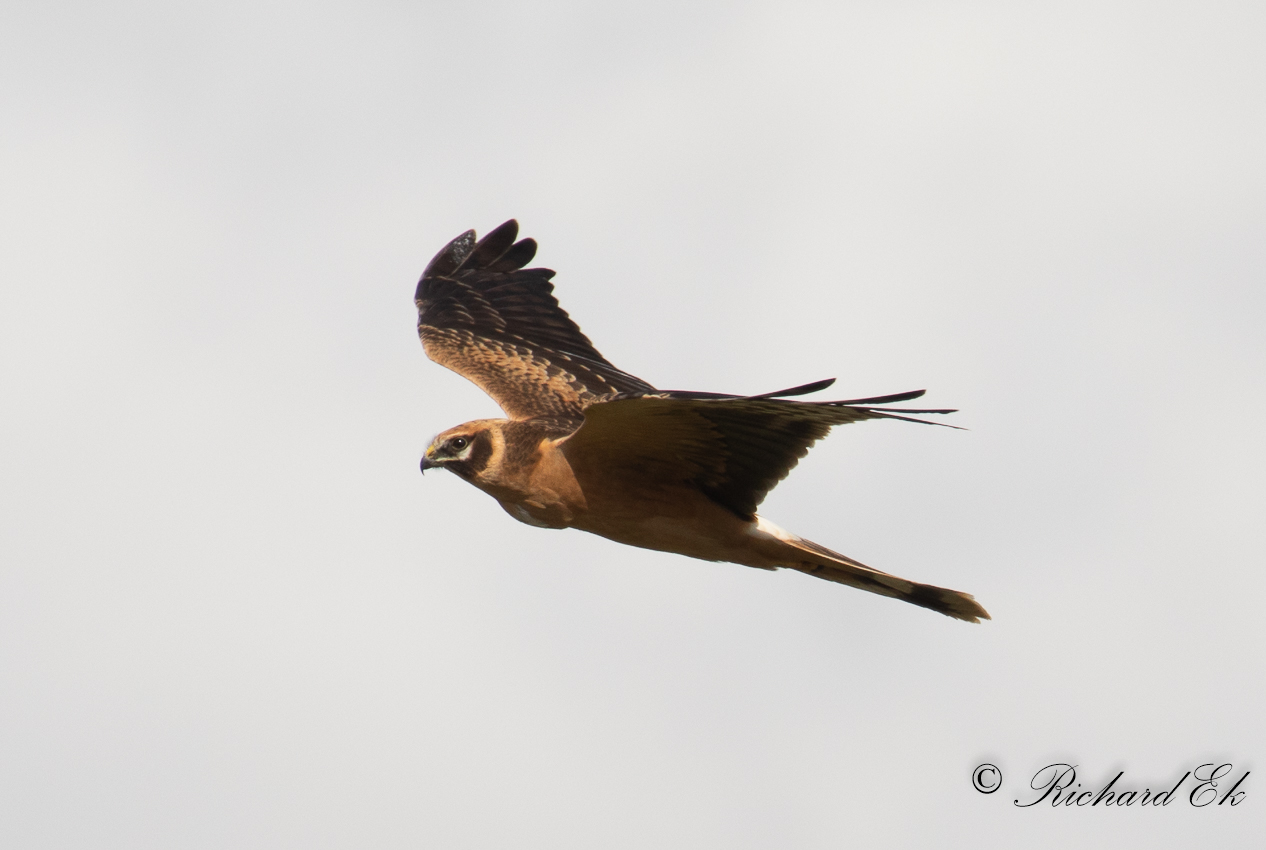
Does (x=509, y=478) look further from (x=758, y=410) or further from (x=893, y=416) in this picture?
(x=893, y=416)

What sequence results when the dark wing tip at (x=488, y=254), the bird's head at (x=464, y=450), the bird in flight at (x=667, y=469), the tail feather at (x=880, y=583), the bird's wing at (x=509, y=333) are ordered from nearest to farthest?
the bird in flight at (x=667, y=469) < the bird's head at (x=464, y=450) < the tail feather at (x=880, y=583) < the bird's wing at (x=509, y=333) < the dark wing tip at (x=488, y=254)

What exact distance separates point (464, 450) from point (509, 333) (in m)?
3.41

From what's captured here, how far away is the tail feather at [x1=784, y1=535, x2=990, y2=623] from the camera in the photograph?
9805 millimetres

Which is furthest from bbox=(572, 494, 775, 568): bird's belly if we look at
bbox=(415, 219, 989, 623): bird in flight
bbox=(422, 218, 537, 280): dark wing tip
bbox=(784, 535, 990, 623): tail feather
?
bbox=(422, 218, 537, 280): dark wing tip

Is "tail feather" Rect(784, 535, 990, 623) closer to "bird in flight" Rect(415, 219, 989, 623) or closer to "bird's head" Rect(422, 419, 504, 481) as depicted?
"bird in flight" Rect(415, 219, 989, 623)

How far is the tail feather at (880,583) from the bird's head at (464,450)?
6.72 ft

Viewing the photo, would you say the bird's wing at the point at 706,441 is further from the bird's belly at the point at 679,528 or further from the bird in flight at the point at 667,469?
the bird's belly at the point at 679,528

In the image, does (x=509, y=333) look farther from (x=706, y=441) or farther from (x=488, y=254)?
(x=706, y=441)

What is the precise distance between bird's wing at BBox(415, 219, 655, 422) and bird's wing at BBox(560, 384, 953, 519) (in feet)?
5.49

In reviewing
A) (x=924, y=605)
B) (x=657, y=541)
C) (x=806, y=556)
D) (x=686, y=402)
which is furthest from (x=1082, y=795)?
(x=686, y=402)

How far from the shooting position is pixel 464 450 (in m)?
9.52

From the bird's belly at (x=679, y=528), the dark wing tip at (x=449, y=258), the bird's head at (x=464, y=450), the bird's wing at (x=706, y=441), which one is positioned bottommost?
the bird's belly at (x=679, y=528)

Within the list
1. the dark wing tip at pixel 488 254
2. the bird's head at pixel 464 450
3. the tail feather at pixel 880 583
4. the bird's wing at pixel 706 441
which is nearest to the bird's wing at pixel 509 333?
the dark wing tip at pixel 488 254

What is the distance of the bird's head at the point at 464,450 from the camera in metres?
9.48
